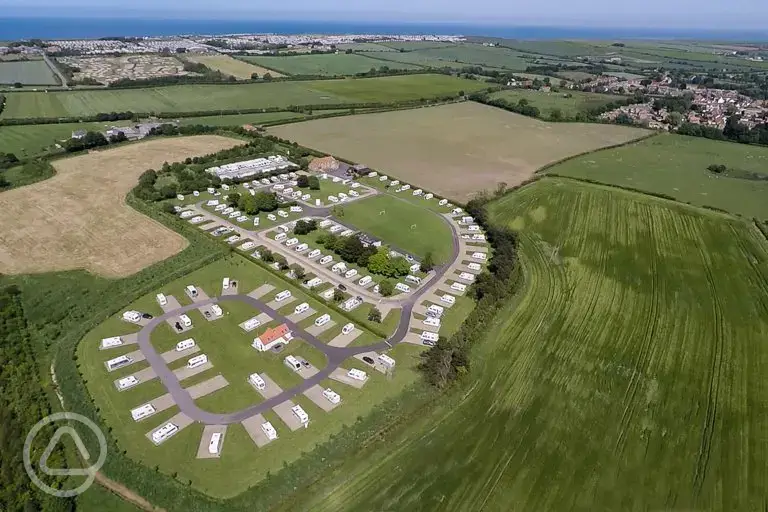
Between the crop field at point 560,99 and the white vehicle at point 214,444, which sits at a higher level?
the crop field at point 560,99

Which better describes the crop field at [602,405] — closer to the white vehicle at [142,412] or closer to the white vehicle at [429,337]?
the white vehicle at [429,337]

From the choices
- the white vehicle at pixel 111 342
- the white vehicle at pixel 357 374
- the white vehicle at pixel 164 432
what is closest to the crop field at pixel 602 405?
the white vehicle at pixel 357 374

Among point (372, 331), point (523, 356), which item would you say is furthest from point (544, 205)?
point (372, 331)

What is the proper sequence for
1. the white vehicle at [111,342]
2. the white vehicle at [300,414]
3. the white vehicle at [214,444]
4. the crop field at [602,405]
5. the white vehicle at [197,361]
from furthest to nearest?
the white vehicle at [111,342], the white vehicle at [197,361], the white vehicle at [300,414], the white vehicle at [214,444], the crop field at [602,405]

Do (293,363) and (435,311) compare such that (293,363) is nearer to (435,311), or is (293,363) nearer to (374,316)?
(374,316)

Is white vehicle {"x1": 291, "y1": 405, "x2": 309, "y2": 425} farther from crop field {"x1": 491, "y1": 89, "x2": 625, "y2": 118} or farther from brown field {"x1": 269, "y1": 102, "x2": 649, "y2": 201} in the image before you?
crop field {"x1": 491, "y1": 89, "x2": 625, "y2": 118}

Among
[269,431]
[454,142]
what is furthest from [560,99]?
[269,431]

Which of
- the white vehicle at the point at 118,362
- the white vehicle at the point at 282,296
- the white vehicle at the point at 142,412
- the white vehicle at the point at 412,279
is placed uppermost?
the white vehicle at the point at 412,279
